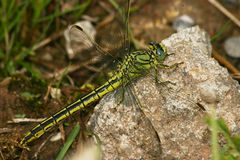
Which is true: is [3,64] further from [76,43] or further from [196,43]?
[196,43]

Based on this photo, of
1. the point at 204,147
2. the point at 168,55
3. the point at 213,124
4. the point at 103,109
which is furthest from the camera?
the point at 168,55

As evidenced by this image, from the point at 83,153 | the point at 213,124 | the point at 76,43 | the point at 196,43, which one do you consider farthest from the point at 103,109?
the point at 76,43

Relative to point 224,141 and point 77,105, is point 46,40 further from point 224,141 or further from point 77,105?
point 224,141

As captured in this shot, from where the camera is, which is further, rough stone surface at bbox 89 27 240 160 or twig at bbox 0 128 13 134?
twig at bbox 0 128 13 134

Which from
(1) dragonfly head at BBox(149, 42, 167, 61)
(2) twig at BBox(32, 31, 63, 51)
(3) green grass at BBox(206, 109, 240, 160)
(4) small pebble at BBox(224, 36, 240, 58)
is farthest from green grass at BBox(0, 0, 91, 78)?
(3) green grass at BBox(206, 109, 240, 160)

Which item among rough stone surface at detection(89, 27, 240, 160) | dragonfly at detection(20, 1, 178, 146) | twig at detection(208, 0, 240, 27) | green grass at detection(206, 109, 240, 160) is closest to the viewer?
green grass at detection(206, 109, 240, 160)

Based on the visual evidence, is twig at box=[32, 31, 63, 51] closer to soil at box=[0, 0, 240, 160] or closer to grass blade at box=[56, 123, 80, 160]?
soil at box=[0, 0, 240, 160]
